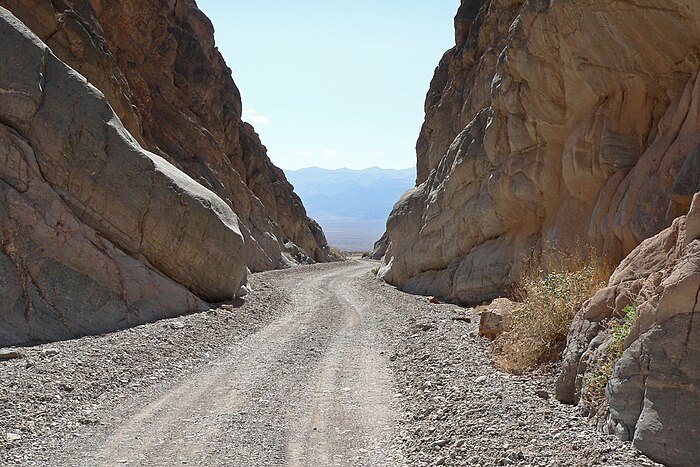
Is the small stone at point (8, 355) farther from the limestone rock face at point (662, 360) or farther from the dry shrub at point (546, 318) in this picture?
the limestone rock face at point (662, 360)

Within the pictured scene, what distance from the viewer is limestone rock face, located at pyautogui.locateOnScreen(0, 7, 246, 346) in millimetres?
13461

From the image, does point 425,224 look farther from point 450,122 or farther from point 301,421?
point 301,421

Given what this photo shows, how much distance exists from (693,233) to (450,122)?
30369 millimetres

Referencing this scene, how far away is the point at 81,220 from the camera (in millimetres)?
15445

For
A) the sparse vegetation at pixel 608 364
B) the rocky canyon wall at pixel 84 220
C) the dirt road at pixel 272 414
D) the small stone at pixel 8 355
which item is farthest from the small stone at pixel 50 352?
the sparse vegetation at pixel 608 364

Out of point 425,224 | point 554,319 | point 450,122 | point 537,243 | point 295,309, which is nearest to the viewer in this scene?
point 554,319

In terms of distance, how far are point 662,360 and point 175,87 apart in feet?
149

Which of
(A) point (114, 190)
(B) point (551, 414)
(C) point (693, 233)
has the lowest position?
(B) point (551, 414)

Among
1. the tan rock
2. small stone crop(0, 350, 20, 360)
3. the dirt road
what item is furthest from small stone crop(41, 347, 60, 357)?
the tan rock

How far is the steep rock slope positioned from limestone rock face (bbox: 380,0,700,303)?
55.1 feet

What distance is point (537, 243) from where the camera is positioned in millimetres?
17969

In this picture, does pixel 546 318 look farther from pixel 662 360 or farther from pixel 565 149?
pixel 565 149

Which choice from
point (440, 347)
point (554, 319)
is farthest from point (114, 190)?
point (554, 319)

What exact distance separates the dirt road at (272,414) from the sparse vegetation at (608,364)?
97.3 inches
